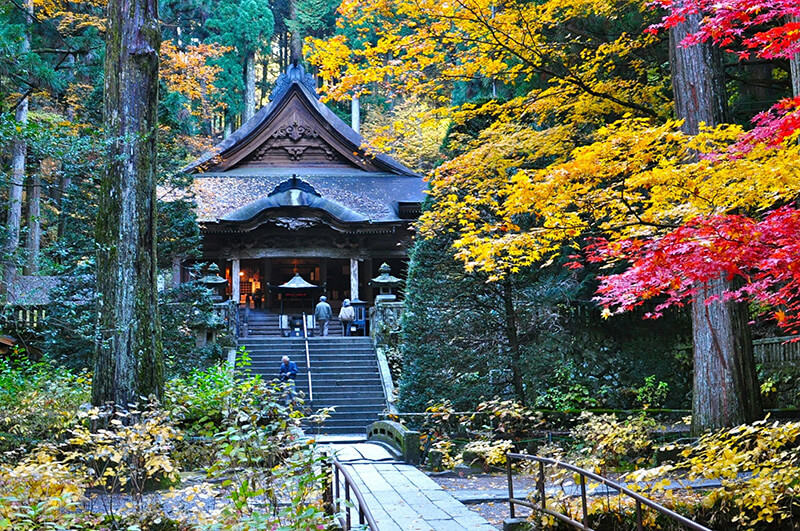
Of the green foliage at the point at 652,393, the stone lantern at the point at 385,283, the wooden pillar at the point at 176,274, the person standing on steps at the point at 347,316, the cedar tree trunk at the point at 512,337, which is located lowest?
the green foliage at the point at 652,393

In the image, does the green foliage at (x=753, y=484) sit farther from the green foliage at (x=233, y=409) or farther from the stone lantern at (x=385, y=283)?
the stone lantern at (x=385, y=283)

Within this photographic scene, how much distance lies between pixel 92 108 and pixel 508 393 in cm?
1124

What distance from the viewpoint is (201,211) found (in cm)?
2598

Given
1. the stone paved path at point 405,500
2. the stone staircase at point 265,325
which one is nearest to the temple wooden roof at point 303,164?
the stone staircase at point 265,325

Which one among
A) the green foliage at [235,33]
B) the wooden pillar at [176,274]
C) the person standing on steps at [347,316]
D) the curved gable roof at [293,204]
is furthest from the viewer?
the green foliage at [235,33]

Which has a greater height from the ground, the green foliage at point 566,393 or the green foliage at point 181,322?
the green foliage at point 181,322

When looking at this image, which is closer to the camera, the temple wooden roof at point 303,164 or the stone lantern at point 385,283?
the stone lantern at point 385,283

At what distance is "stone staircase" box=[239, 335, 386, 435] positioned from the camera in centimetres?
1733

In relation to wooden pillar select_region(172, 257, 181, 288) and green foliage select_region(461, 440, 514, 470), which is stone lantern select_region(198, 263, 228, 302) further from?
green foliage select_region(461, 440, 514, 470)

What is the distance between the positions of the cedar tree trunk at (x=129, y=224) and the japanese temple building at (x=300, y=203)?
15.1 meters

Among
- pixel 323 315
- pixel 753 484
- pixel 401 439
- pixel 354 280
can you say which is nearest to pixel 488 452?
pixel 401 439

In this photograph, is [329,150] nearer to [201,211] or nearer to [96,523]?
[201,211]

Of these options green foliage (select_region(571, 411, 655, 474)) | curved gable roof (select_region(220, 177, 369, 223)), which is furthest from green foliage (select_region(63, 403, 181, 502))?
curved gable roof (select_region(220, 177, 369, 223))

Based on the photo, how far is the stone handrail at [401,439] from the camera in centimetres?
1084
